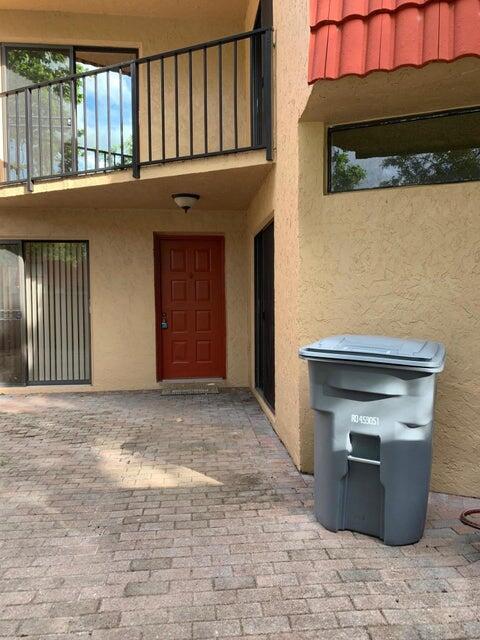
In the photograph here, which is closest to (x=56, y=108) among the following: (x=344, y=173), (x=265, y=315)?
(x=265, y=315)

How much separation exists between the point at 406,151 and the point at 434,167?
26 cm

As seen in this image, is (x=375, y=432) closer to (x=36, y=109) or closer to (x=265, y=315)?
(x=265, y=315)

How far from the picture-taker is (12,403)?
6.50 metres

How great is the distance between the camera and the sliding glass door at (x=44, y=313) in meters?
7.04

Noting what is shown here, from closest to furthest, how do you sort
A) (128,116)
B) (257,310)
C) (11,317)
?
(257,310), (128,116), (11,317)

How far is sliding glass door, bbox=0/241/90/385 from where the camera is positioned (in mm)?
7035

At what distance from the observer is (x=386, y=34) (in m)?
2.80

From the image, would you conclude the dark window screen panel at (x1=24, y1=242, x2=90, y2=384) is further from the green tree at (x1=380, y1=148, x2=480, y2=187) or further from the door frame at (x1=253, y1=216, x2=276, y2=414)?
the green tree at (x1=380, y1=148, x2=480, y2=187)

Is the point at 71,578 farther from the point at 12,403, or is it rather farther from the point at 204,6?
the point at 204,6

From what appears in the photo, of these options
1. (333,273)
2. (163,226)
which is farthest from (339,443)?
(163,226)

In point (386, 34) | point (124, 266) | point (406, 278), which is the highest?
point (386, 34)

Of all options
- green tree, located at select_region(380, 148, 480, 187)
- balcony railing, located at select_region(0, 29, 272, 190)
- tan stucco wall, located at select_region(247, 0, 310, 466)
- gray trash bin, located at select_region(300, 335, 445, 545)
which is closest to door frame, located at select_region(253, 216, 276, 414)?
tan stucco wall, located at select_region(247, 0, 310, 466)

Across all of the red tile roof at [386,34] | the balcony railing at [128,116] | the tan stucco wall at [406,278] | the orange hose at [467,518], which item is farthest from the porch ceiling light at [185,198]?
the orange hose at [467,518]

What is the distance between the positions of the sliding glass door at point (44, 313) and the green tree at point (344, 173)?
4587mm
